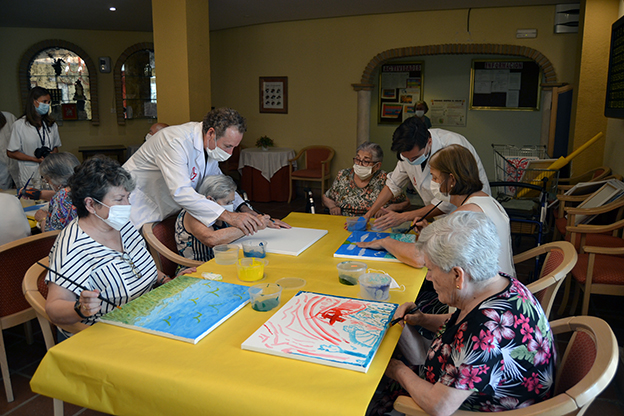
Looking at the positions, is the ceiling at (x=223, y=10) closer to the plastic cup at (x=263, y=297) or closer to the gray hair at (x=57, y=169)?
the gray hair at (x=57, y=169)

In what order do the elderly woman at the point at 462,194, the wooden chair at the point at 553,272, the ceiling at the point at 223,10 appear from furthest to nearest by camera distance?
the ceiling at the point at 223,10
the elderly woman at the point at 462,194
the wooden chair at the point at 553,272

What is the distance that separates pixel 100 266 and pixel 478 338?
1395 mm

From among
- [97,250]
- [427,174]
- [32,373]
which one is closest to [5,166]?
[32,373]

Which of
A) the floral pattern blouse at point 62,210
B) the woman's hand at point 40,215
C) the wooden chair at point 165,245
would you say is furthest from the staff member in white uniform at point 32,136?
the wooden chair at point 165,245

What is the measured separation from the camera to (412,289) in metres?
1.91

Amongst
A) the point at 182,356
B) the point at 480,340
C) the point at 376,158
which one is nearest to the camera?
the point at 480,340

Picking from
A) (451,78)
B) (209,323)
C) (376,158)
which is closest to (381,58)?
(451,78)

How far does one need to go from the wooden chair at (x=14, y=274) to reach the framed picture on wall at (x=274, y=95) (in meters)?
6.42

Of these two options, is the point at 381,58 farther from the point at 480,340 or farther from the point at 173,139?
the point at 480,340

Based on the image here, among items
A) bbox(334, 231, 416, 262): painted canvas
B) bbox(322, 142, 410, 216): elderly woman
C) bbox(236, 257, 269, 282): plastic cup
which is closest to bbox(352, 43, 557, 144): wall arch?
bbox(322, 142, 410, 216): elderly woman

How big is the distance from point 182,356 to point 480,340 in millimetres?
832

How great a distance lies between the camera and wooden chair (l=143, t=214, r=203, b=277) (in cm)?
251

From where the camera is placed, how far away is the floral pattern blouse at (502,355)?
1.22m

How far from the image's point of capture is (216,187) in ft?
8.75
